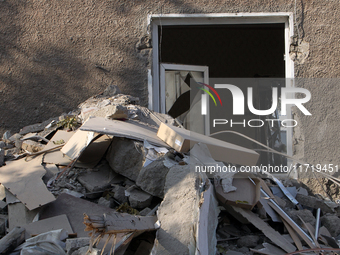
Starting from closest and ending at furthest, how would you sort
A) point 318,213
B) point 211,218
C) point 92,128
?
point 211,218, point 92,128, point 318,213

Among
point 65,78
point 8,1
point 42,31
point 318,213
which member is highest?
point 8,1

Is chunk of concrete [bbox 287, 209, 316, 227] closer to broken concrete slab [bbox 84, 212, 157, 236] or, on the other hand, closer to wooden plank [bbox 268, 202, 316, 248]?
wooden plank [bbox 268, 202, 316, 248]

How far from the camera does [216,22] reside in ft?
15.2

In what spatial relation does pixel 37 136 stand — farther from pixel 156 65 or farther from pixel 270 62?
pixel 270 62

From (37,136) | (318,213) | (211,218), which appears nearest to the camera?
(211,218)

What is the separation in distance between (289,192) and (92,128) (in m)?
2.47

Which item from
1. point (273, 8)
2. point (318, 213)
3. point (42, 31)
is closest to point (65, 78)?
point (42, 31)

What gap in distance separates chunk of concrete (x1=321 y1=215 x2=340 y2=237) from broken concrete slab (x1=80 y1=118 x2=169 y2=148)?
1.73 metres

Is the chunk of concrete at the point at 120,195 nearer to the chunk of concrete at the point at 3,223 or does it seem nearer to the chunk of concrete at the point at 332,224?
the chunk of concrete at the point at 3,223

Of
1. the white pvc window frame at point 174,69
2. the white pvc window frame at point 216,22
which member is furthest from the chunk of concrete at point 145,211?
the white pvc window frame at point 174,69

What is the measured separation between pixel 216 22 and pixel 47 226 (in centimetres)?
354

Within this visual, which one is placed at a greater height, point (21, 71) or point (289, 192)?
point (21, 71)

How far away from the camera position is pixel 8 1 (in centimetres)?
455

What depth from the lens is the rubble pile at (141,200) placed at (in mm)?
2145
